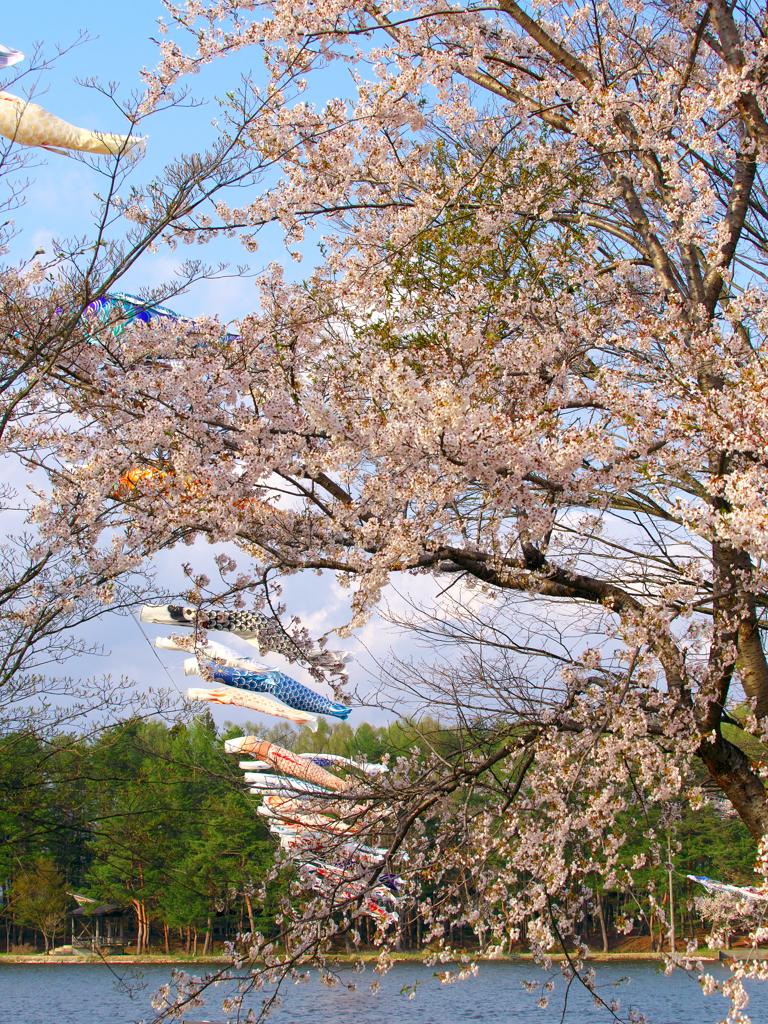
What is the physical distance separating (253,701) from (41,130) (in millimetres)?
18799

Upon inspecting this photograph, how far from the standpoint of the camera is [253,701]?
2272 centimetres

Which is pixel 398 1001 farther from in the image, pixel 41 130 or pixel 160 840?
pixel 41 130

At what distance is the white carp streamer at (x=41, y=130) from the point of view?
5.86 m

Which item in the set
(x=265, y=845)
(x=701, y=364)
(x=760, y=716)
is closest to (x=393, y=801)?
(x=760, y=716)

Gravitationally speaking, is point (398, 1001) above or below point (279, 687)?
below

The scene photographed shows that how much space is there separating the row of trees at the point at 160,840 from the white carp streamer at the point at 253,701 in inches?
49.1

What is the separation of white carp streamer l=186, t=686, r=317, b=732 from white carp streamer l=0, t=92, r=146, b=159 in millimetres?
18279

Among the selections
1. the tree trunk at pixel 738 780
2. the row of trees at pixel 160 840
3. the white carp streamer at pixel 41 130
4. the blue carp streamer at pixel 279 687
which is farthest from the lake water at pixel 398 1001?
the white carp streamer at pixel 41 130

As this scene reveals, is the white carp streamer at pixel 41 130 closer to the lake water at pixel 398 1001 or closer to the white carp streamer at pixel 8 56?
the white carp streamer at pixel 8 56

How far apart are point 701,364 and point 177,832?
37.3 metres

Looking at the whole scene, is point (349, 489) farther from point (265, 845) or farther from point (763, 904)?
point (265, 845)

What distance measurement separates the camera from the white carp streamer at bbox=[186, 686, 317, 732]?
2264cm

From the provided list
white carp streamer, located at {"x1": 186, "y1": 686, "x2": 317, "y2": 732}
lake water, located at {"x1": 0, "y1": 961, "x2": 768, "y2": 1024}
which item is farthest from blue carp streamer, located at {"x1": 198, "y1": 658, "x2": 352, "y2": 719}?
lake water, located at {"x1": 0, "y1": 961, "x2": 768, "y2": 1024}

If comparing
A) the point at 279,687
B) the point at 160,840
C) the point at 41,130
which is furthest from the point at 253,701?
the point at 41,130
